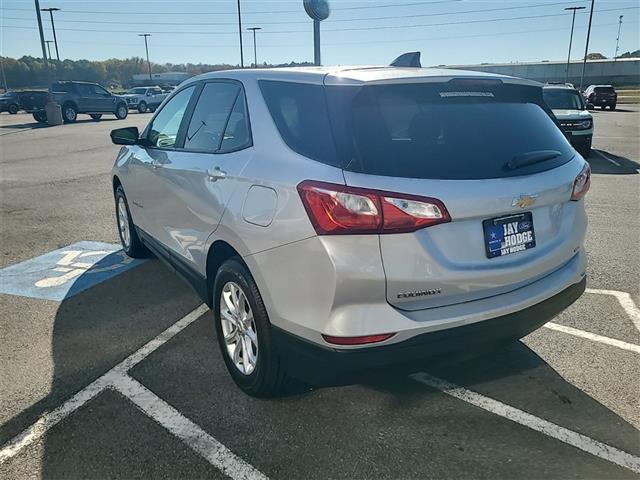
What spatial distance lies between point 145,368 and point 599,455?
8.44 ft

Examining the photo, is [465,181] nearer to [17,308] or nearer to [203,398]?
[203,398]

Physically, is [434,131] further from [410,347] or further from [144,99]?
[144,99]

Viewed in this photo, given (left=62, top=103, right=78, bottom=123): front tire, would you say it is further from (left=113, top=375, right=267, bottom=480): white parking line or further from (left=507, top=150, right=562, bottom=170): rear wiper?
(left=507, top=150, right=562, bottom=170): rear wiper

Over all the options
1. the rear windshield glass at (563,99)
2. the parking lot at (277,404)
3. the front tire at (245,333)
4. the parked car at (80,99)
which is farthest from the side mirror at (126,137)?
the parked car at (80,99)

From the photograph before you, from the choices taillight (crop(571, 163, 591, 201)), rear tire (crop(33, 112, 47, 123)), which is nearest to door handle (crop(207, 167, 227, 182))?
taillight (crop(571, 163, 591, 201))

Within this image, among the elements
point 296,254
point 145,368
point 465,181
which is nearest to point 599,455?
point 465,181

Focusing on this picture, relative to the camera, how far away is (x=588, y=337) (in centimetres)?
365

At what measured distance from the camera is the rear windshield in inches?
88.7

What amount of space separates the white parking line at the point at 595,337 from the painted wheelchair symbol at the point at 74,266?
Result: 4.00 m

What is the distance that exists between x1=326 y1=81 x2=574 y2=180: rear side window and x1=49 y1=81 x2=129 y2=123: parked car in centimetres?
2688

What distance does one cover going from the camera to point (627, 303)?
4.21 metres

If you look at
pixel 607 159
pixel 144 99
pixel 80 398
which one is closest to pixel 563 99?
pixel 607 159

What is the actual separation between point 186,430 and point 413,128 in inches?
74.1

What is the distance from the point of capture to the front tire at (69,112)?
2634 cm
